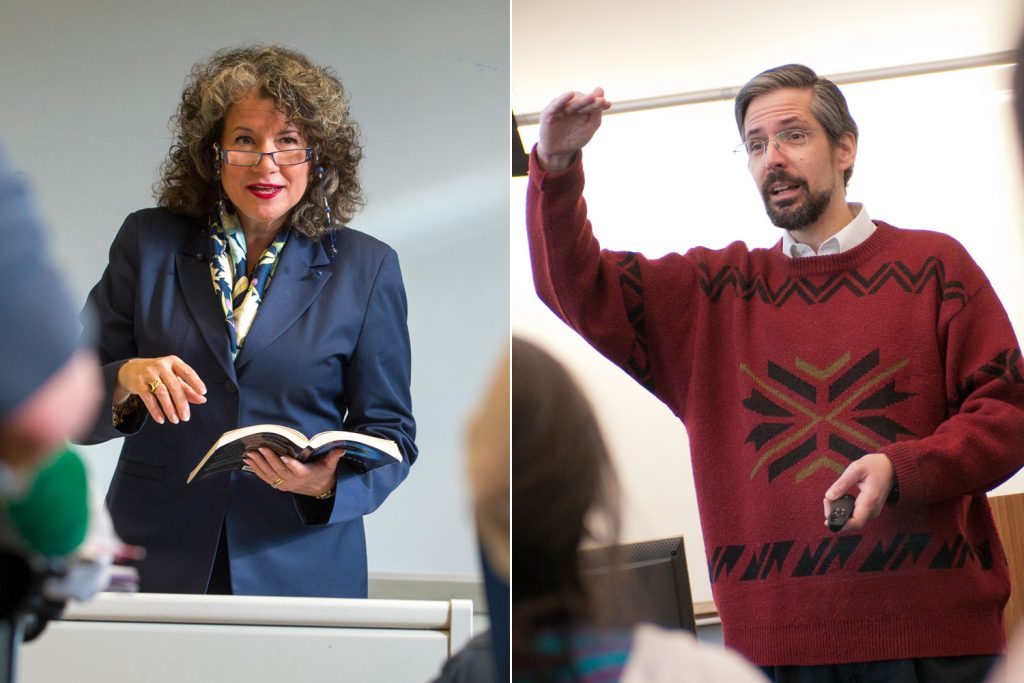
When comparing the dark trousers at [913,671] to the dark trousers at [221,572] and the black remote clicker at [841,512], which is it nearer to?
the black remote clicker at [841,512]

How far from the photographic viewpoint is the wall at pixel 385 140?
2.09m

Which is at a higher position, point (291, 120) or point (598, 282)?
point (291, 120)

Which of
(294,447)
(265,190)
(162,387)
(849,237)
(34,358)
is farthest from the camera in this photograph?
(265,190)

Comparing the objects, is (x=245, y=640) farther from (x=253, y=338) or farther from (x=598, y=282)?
(x=598, y=282)

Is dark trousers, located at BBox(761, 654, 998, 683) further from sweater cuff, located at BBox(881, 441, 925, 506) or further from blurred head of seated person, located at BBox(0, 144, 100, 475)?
blurred head of seated person, located at BBox(0, 144, 100, 475)

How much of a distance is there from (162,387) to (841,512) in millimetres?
1250

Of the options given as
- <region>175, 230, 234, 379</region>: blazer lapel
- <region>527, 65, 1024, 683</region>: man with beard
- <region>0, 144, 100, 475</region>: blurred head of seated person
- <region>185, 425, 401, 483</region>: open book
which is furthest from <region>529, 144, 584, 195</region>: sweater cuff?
<region>0, 144, 100, 475</region>: blurred head of seated person

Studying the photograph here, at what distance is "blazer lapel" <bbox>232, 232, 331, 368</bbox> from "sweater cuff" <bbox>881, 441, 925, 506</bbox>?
1.11 meters

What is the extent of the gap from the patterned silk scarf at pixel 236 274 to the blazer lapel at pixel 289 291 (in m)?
0.01

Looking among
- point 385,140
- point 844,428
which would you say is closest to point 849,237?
point 844,428

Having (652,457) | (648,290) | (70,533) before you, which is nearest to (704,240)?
(648,290)

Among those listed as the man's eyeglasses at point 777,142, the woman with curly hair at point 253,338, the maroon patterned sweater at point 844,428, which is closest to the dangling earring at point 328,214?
the woman with curly hair at point 253,338

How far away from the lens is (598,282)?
78.7 inches

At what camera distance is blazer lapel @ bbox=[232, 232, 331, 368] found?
6.86ft
